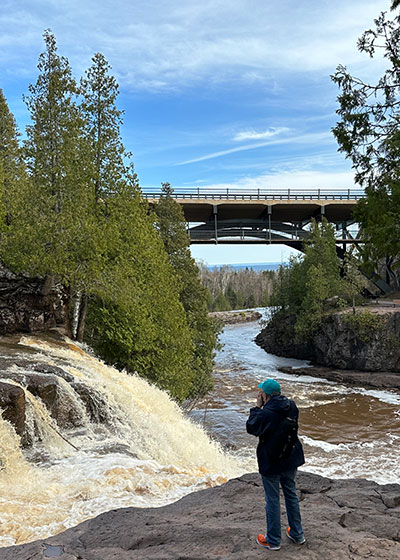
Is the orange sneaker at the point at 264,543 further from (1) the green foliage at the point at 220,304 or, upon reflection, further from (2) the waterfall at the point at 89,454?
(1) the green foliage at the point at 220,304

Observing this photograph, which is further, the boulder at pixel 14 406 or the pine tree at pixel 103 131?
the pine tree at pixel 103 131

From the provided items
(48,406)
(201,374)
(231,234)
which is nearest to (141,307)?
(201,374)

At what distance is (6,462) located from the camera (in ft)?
25.8

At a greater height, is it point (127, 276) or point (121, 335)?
point (127, 276)

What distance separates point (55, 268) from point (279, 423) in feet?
40.3

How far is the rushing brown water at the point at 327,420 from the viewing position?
52.9 feet

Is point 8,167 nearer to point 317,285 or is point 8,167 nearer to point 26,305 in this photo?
point 26,305

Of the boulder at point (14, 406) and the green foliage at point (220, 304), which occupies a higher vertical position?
the boulder at point (14, 406)

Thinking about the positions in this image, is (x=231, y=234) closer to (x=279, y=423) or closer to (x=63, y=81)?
(x=63, y=81)

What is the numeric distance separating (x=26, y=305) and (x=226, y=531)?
14088 mm

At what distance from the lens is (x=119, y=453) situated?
9.05m

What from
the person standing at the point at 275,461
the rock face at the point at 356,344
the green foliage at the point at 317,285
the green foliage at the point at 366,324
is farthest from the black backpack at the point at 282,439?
the green foliage at the point at 317,285

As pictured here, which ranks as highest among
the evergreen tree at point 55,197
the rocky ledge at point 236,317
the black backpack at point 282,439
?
the evergreen tree at point 55,197

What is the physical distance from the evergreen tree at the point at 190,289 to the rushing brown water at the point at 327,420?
2.59 metres
